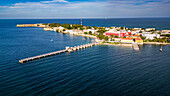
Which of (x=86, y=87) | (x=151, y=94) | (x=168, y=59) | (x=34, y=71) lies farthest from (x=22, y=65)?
(x=168, y=59)

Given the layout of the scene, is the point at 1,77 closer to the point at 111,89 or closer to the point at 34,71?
the point at 34,71

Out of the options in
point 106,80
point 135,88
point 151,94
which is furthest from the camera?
point 106,80

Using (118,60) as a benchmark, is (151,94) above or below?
below

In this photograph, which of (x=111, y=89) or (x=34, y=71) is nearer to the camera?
(x=111, y=89)

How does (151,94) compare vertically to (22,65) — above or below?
below

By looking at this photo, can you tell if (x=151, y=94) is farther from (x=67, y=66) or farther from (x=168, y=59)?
(x=168, y=59)

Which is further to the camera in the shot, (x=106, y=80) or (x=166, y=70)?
(x=166, y=70)

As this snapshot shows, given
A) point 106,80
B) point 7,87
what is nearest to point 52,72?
point 7,87

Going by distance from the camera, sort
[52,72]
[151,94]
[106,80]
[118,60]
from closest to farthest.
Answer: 1. [151,94]
2. [106,80]
3. [52,72]
4. [118,60]

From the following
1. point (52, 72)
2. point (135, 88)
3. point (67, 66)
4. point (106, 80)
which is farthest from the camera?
point (67, 66)
